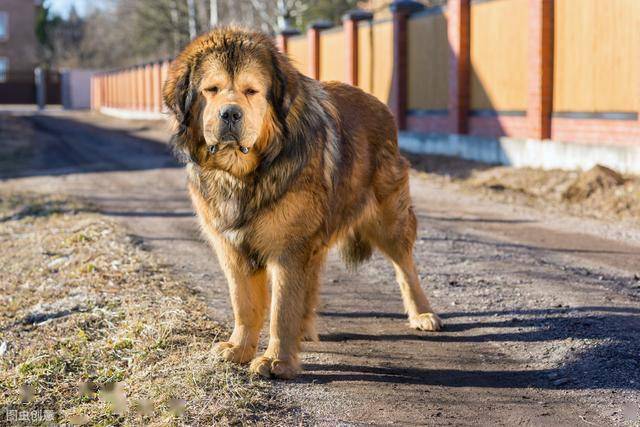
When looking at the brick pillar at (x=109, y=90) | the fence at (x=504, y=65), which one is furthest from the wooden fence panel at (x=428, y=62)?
the brick pillar at (x=109, y=90)

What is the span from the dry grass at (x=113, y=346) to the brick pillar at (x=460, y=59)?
33.4ft

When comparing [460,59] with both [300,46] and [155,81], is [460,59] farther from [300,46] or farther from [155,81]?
[155,81]

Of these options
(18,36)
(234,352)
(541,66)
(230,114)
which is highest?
(18,36)

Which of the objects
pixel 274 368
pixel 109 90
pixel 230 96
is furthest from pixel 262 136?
pixel 109 90

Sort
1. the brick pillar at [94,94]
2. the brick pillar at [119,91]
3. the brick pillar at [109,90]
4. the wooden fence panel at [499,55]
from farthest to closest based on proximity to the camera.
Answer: the brick pillar at [94,94] < the brick pillar at [109,90] < the brick pillar at [119,91] < the wooden fence panel at [499,55]

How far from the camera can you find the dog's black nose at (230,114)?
4484 mm

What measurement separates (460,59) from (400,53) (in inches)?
110

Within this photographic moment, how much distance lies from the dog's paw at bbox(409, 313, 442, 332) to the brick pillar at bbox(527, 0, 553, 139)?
32.1 feet

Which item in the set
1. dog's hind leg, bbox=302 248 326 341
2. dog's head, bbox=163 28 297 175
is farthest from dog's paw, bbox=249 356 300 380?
dog's head, bbox=163 28 297 175

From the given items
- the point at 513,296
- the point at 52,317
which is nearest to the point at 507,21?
the point at 513,296

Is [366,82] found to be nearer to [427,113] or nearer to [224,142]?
[427,113]

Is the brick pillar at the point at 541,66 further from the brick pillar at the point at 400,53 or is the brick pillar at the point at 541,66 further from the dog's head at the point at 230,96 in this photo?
the dog's head at the point at 230,96

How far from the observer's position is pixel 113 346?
5691 mm

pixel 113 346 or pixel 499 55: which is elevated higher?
pixel 499 55
